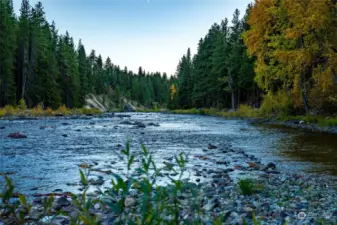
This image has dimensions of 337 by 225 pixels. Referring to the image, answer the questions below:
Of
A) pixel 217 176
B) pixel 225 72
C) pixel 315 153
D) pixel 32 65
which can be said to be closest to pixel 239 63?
pixel 225 72

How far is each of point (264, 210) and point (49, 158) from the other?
283 inches

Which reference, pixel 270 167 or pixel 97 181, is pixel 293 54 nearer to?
pixel 270 167

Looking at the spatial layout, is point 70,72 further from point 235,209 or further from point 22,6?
point 235,209

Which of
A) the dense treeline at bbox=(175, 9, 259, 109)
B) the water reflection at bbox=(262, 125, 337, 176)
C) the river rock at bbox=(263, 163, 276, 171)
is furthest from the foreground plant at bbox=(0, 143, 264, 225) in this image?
the dense treeline at bbox=(175, 9, 259, 109)

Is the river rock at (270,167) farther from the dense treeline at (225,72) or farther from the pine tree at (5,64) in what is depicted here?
the pine tree at (5,64)

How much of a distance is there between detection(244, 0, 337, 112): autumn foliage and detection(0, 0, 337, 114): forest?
56 mm

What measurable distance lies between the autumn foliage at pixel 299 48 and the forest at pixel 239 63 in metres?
0.06

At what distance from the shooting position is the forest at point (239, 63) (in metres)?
18.5

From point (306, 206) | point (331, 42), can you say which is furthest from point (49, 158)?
point (331, 42)

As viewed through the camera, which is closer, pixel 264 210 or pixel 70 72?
pixel 264 210

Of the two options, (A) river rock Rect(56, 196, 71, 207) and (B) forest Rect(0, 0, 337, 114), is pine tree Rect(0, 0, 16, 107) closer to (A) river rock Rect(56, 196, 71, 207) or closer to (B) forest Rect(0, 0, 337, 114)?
(B) forest Rect(0, 0, 337, 114)

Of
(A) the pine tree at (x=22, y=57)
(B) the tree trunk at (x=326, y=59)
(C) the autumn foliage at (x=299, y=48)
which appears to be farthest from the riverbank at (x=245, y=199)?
(A) the pine tree at (x=22, y=57)

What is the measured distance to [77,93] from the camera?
2552 inches

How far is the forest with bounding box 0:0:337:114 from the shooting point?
18469mm
